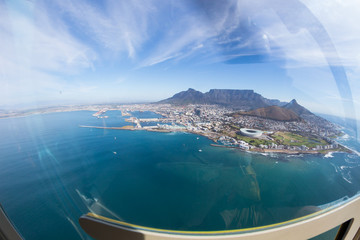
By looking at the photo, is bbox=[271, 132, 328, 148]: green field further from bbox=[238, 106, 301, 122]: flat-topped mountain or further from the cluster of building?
bbox=[238, 106, 301, 122]: flat-topped mountain

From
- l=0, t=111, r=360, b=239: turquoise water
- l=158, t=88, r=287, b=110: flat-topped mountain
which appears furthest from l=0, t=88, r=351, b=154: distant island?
l=0, t=111, r=360, b=239: turquoise water

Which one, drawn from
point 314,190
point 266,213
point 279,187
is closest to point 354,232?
point 314,190

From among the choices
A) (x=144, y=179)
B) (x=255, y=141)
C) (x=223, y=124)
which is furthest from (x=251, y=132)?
(x=144, y=179)

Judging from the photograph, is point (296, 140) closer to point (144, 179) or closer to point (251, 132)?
point (251, 132)

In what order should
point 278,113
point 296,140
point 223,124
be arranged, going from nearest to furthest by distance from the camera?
1. point 278,113
2. point 296,140
3. point 223,124

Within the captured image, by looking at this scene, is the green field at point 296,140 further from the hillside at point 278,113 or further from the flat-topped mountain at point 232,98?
the flat-topped mountain at point 232,98

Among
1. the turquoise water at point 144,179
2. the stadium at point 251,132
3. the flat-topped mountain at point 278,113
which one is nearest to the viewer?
the turquoise water at point 144,179

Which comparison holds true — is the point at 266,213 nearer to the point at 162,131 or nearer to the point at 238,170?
the point at 238,170

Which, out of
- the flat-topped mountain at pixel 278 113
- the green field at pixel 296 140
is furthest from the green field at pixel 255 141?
the flat-topped mountain at pixel 278 113
